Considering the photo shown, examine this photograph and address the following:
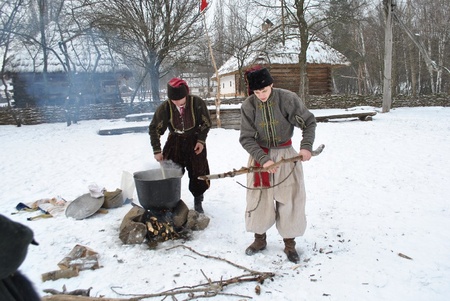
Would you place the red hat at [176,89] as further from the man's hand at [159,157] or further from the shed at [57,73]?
the shed at [57,73]

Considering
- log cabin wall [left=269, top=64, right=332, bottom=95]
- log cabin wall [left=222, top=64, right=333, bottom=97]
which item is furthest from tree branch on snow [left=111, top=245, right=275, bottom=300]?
log cabin wall [left=269, top=64, right=332, bottom=95]

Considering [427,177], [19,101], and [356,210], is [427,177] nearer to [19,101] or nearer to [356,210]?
[356,210]

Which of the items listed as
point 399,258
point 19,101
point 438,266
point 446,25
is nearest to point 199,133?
point 399,258

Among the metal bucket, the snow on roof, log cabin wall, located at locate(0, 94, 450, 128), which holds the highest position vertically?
the snow on roof

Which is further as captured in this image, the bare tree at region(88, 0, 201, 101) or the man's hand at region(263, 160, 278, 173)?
the bare tree at region(88, 0, 201, 101)

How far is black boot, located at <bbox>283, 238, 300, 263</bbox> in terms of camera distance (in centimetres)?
280

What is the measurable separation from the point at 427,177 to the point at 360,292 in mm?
3590

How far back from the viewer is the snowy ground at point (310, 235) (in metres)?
2.47

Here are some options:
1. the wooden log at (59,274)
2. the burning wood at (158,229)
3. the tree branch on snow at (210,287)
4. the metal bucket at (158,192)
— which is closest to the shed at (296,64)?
the metal bucket at (158,192)

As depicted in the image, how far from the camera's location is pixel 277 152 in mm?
2840

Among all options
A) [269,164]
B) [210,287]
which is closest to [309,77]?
[269,164]

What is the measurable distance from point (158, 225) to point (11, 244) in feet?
7.93

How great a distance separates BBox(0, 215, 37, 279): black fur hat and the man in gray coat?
6.41 feet

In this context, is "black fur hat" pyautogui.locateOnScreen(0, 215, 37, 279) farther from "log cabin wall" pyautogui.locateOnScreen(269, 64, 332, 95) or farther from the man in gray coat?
"log cabin wall" pyautogui.locateOnScreen(269, 64, 332, 95)
